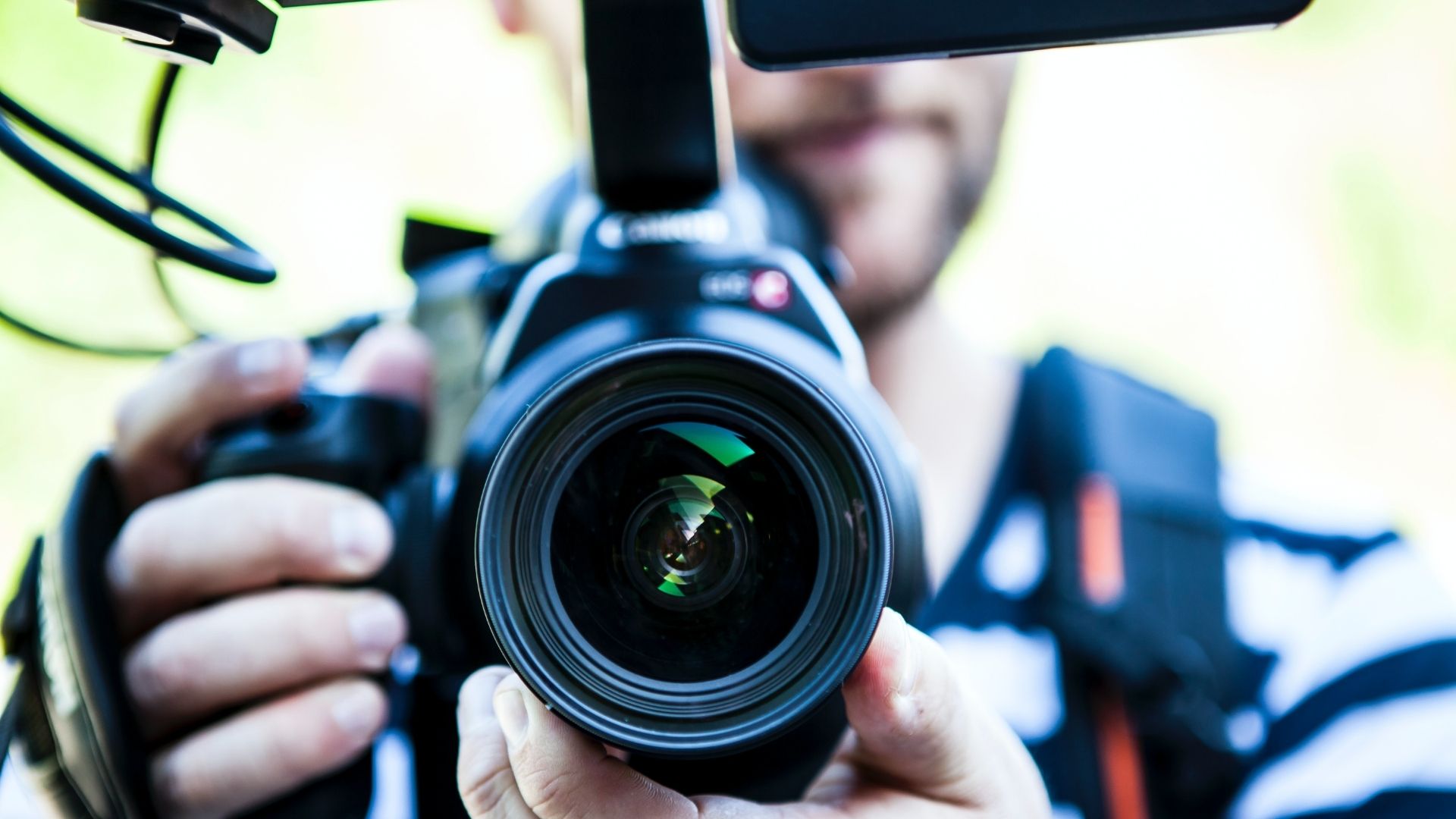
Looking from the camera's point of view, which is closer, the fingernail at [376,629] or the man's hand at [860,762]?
the man's hand at [860,762]

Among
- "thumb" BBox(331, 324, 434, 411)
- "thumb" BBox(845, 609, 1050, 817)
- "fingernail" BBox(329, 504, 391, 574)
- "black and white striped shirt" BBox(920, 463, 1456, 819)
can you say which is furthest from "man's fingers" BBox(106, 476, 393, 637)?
"black and white striped shirt" BBox(920, 463, 1456, 819)

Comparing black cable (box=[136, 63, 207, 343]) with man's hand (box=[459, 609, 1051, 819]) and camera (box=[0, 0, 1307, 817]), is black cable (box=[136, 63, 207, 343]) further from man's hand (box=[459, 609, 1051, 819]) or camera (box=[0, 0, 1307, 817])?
man's hand (box=[459, 609, 1051, 819])

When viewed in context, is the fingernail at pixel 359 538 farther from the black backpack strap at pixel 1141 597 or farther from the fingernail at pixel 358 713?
the black backpack strap at pixel 1141 597

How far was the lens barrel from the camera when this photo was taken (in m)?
0.36

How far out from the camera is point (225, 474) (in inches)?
22.2

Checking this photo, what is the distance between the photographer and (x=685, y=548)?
42 centimetres

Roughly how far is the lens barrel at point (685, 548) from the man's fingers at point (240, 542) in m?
0.18

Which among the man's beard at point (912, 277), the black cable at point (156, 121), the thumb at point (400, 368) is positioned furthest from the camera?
the man's beard at point (912, 277)

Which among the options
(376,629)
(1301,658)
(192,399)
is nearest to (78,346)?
(192,399)

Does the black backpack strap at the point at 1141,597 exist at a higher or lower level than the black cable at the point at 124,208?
lower

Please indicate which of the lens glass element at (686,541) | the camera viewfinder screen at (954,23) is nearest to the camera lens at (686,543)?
the lens glass element at (686,541)

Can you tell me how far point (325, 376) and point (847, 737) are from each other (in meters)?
0.34

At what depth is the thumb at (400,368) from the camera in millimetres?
658

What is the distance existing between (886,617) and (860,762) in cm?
11
